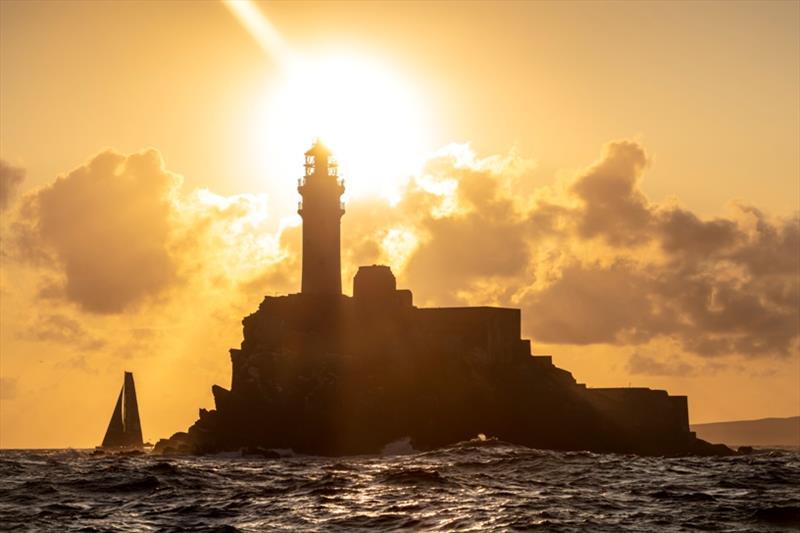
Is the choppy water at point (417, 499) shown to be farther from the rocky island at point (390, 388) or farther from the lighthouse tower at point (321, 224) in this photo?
the lighthouse tower at point (321, 224)

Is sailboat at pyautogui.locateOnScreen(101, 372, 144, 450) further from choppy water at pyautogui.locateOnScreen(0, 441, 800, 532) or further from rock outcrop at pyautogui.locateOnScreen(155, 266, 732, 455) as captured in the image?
choppy water at pyautogui.locateOnScreen(0, 441, 800, 532)

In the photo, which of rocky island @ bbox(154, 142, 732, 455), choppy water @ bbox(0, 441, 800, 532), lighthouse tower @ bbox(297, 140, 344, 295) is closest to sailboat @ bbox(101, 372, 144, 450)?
rocky island @ bbox(154, 142, 732, 455)

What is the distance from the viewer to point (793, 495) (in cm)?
3222

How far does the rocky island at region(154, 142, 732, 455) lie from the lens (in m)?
70.0

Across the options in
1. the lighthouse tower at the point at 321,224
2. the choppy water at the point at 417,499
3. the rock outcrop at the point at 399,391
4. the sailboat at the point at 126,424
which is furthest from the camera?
the sailboat at the point at 126,424

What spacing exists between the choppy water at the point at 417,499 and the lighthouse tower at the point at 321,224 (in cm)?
3422

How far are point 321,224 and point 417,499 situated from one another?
50.9m

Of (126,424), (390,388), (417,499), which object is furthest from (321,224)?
(417,499)

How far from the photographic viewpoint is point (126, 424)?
112562 millimetres

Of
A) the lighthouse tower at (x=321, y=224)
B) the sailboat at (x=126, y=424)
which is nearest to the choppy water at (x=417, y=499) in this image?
the lighthouse tower at (x=321, y=224)

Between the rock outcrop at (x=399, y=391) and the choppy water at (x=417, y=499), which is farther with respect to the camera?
the rock outcrop at (x=399, y=391)

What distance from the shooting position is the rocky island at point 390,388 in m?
70.0

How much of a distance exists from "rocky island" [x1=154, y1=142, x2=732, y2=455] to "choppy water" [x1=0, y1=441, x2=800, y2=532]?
2398cm

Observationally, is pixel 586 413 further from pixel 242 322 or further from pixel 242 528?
pixel 242 528
